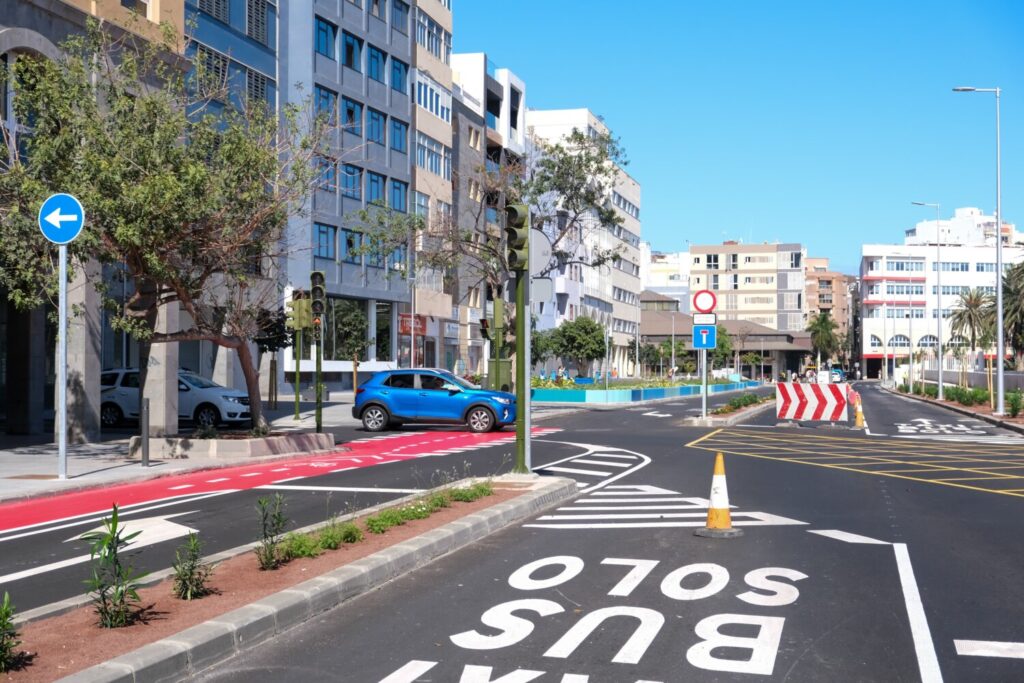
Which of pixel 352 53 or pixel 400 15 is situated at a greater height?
pixel 400 15

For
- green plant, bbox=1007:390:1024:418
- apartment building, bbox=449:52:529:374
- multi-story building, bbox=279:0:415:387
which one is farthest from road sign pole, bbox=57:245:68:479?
apartment building, bbox=449:52:529:374

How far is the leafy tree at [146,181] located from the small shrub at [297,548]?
9.29 m

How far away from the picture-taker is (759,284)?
155625 millimetres

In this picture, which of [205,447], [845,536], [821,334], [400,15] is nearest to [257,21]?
[400,15]

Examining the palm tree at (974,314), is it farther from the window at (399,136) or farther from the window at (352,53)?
the window at (352,53)

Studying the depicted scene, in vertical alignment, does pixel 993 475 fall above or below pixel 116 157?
below

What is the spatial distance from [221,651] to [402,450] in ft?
51.5

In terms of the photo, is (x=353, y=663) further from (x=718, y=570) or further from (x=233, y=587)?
(x=718, y=570)

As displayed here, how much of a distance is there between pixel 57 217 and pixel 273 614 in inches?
384

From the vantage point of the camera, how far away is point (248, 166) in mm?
18344

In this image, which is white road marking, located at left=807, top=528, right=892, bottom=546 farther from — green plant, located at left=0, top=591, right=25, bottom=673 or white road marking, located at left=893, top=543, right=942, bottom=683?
green plant, located at left=0, top=591, right=25, bottom=673

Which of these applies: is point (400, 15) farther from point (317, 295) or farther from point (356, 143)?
point (317, 295)

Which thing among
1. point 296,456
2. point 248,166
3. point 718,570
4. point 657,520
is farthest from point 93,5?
point 718,570

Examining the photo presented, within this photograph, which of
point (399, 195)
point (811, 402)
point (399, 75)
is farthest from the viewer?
point (399, 75)
